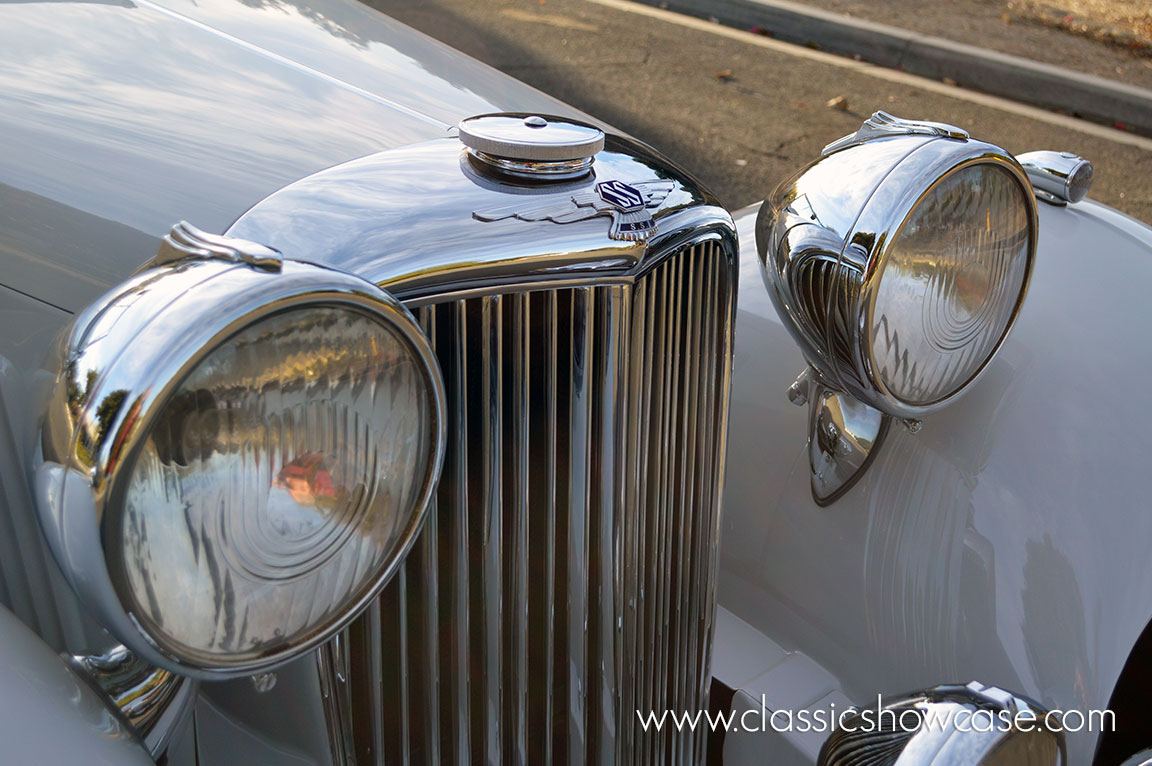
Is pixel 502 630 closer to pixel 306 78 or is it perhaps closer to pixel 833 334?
pixel 833 334

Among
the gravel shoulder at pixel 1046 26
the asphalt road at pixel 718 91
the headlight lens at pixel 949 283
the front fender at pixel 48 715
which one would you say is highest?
the headlight lens at pixel 949 283

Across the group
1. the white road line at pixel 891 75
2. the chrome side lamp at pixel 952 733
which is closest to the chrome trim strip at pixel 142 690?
the chrome side lamp at pixel 952 733

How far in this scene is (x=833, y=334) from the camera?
1206mm

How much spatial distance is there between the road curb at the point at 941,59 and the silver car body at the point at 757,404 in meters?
4.42

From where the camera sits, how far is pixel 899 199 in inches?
45.1

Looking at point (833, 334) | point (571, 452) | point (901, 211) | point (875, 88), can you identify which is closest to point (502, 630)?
point (571, 452)

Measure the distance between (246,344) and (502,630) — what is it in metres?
0.47

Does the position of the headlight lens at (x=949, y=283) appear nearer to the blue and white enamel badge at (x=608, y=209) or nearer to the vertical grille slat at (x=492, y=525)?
the blue and white enamel badge at (x=608, y=209)

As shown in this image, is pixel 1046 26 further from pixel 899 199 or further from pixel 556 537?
pixel 556 537

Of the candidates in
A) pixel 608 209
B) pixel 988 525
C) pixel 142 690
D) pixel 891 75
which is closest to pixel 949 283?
pixel 988 525

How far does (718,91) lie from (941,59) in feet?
4.52

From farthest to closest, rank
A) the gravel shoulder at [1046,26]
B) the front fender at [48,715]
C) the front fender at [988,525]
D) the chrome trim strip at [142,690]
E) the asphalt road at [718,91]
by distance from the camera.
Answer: the gravel shoulder at [1046,26] < the asphalt road at [718,91] < the front fender at [988,525] < the chrome trim strip at [142,690] < the front fender at [48,715]

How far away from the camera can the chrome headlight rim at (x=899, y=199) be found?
3.74 feet

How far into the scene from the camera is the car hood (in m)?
1.01
